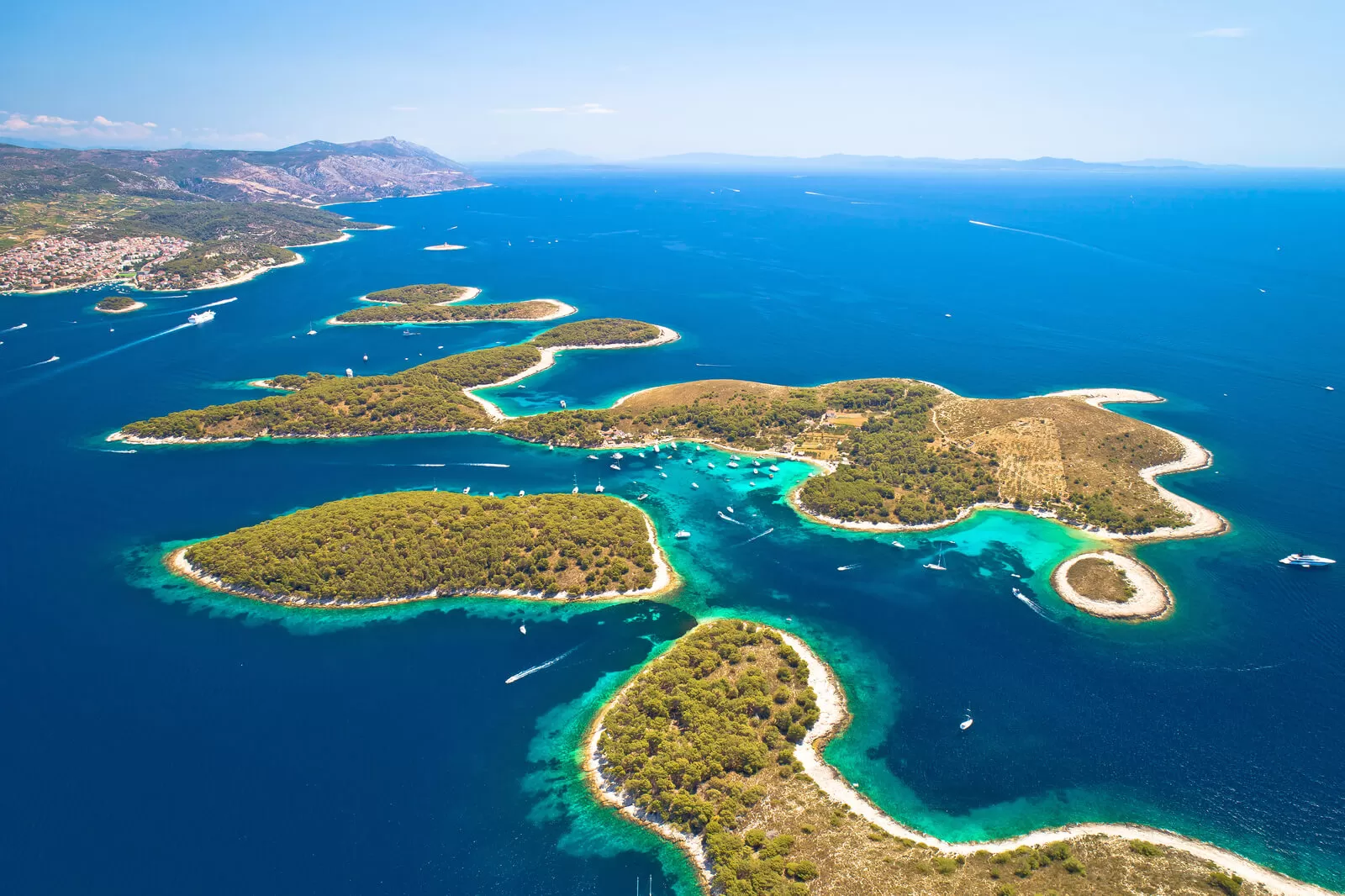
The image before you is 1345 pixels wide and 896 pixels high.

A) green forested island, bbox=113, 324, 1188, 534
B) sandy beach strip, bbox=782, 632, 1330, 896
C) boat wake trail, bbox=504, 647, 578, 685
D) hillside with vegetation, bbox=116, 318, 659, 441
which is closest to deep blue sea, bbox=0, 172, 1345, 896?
Answer: boat wake trail, bbox=504, 647, 578, 685

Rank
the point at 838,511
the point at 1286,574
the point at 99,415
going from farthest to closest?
1. the point at 99,415
2. the point at 838,511
3. the point at 1286,574

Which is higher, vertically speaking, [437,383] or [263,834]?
[437,383]

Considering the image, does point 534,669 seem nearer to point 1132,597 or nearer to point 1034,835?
point 1034,835

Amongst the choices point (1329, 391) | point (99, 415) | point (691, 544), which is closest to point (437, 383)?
point (99, 415)

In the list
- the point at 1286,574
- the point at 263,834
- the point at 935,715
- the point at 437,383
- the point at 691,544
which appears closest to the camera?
the point at 263,834

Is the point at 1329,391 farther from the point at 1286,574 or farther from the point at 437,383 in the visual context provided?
the point at 437,383

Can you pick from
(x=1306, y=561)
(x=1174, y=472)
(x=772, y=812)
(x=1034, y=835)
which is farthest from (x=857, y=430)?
(x=772, y=812)

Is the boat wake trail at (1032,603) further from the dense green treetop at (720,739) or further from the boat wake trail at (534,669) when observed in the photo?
the boat wake trail at (534,669)

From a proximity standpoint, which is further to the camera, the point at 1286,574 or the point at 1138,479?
the point at 1138,479
